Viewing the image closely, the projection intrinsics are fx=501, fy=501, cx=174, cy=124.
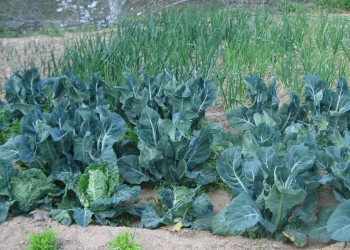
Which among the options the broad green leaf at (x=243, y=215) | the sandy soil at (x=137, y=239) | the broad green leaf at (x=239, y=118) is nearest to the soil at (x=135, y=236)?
the sandy soil at (x=137, y=239)

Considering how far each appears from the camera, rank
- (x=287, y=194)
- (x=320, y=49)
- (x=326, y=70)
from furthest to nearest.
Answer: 1. (x=320, y=49)
2. (x=326, y=70)
3. (x=287, y=194)

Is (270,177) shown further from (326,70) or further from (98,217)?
(326,70)

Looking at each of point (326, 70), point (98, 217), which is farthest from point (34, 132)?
point (326, 70)

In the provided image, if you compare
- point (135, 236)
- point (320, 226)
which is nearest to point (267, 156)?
point (320, 226)

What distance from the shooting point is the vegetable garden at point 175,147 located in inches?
104

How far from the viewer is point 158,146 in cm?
312

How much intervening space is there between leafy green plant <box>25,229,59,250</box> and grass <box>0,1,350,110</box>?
1790 mm

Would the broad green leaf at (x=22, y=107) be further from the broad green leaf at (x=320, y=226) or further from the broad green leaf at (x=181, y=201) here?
the broad green leaf at (x=320, y=226)

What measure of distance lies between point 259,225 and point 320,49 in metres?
2.80

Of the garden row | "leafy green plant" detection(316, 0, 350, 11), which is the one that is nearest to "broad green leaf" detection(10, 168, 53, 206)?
the garden row

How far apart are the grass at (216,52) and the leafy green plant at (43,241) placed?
1790 millimetres

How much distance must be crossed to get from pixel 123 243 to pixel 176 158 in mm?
880

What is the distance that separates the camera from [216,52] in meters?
4.75

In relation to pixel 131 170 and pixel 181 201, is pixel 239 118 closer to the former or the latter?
pixel 131 170
